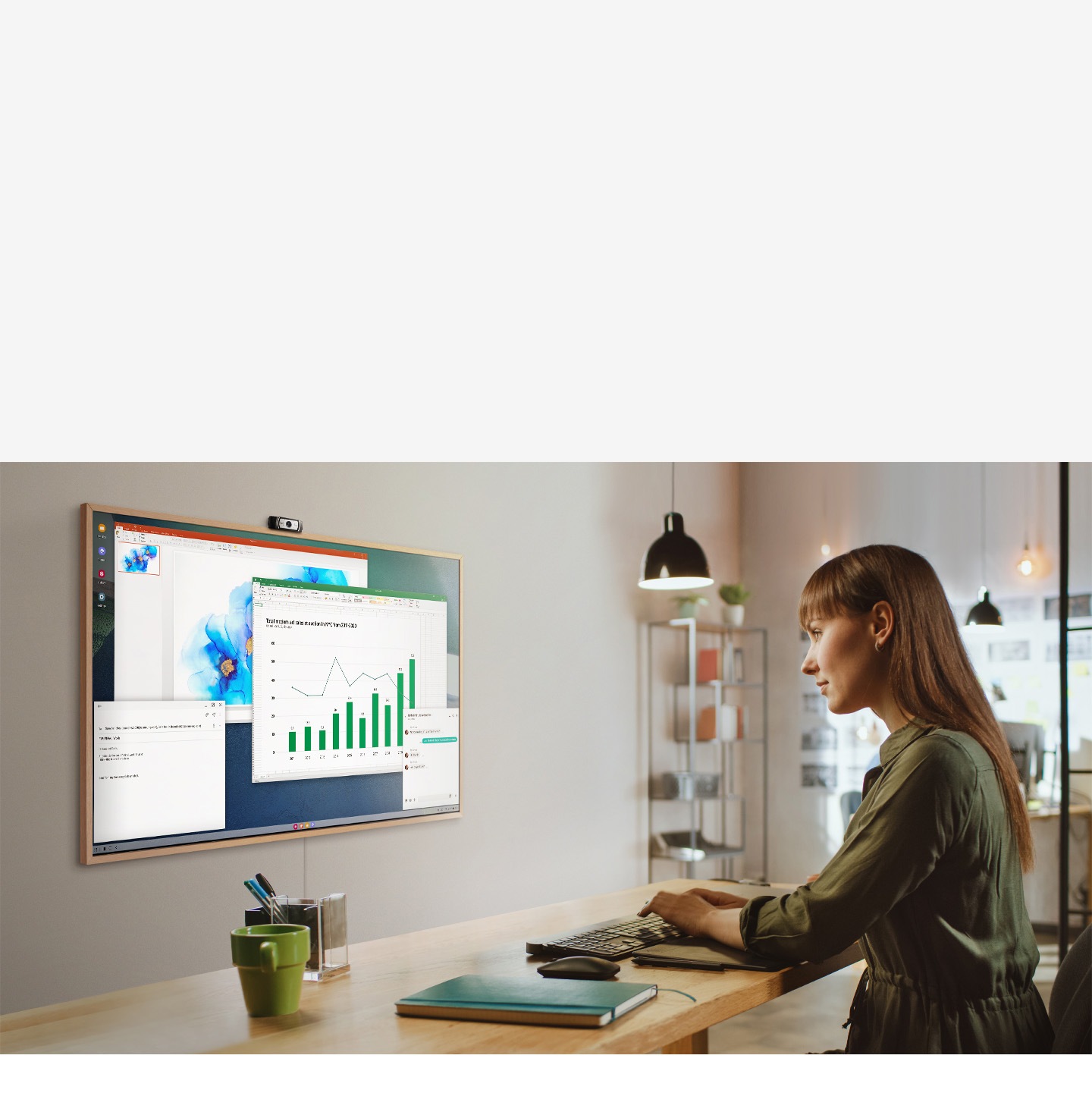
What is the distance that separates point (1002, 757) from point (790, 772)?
452 centimetres

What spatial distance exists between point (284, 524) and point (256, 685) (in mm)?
508

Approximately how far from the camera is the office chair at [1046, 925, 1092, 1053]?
148cm

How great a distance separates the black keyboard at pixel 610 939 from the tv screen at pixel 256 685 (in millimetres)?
→ 1536

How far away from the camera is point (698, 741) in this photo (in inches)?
215

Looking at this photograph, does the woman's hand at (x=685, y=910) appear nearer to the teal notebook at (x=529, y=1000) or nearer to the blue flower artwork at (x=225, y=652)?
the teal notebook at (x=529, y=1000)

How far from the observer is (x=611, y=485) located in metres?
5.00

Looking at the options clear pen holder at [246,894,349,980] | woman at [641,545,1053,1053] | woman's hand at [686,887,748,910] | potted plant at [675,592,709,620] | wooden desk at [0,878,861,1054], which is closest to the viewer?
wooden desk at [0,878,861,1054]

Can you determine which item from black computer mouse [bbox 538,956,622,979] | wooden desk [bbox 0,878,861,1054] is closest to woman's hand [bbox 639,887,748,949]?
wooden desk [bbox 0,878,861,1054]

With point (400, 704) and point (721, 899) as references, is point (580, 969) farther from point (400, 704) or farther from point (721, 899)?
point (400, 704)

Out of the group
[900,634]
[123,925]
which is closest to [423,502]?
[123,925]

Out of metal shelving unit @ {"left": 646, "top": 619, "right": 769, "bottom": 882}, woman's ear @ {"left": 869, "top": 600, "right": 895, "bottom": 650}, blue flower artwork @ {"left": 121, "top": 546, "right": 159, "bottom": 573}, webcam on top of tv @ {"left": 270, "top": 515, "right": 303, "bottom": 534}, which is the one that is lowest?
metal shelving unit @ {"left": 646, "top": 619, "right": 769, "bottom": 882}

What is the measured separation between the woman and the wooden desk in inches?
5.9

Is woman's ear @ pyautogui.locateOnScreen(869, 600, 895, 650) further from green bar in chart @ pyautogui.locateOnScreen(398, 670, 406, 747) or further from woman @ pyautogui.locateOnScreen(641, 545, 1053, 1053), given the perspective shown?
green bar in chart @ pyautogui.locateOnScreen(398, 670, 406, 747)

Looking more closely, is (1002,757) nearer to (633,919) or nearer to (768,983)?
(768,983)
